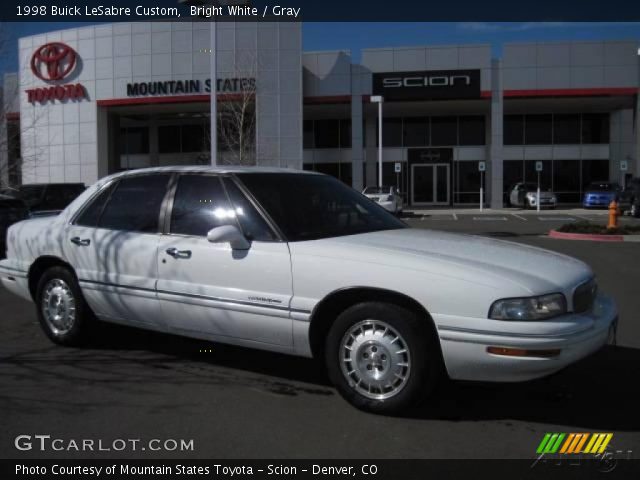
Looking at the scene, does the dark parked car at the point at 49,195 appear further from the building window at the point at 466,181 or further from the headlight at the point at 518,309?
the building window at the point at 466,181

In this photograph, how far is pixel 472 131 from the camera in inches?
1490

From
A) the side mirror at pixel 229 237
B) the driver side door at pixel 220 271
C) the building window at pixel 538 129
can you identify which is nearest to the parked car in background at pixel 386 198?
the building window at pixel 538 129

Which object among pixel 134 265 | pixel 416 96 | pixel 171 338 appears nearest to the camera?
pixel 134 265

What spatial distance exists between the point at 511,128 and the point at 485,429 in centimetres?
3587

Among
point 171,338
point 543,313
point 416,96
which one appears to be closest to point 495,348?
point 543,313

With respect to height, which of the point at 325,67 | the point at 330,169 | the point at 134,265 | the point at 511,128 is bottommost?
the point at 134,265

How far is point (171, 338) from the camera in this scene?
628cm

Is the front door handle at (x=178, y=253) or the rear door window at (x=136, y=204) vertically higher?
the rear door window at (x=136, y=204)

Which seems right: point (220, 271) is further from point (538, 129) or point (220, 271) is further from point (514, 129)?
point (538, 129)

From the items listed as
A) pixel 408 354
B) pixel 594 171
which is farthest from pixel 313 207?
pixel 594 171

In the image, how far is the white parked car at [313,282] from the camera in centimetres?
384

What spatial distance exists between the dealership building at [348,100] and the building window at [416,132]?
6cm
